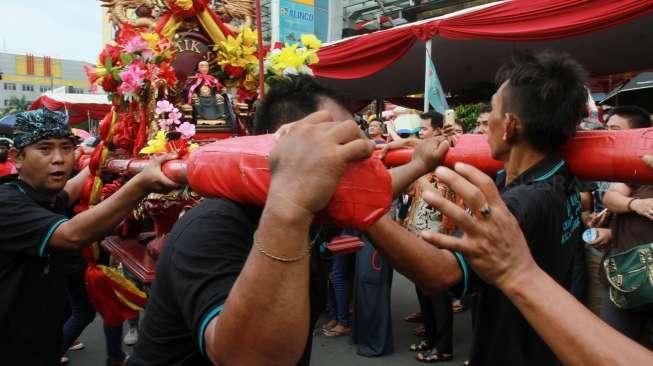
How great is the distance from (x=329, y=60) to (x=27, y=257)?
611 centimetres

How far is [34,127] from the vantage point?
94.7 inches

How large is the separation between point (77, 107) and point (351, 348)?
564 inches

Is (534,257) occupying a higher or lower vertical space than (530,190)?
lower

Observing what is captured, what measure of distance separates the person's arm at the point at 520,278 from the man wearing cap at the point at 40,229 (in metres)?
1.04

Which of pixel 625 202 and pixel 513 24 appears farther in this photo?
pixel 513 24

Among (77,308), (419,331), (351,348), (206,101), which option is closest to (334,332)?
(351,348)

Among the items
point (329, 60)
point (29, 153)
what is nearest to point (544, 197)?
point (29, 153)

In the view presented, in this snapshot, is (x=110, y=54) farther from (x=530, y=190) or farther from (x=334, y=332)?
(x=530, y=190)

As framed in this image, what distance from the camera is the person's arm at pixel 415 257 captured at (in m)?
1.34

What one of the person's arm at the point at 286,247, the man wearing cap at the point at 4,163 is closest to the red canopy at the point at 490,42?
the man wearing cap at the point at 4,163

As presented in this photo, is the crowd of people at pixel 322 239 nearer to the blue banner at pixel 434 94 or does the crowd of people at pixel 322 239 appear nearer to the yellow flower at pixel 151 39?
the yellow flower at pixel 151 39

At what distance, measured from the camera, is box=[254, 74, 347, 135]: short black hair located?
1.43 meters

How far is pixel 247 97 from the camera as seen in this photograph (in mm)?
4090

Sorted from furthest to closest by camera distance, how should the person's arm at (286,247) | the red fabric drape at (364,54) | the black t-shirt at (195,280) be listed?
the red fabric drape at (364,54) < the black t-shirt at (195,280) < the person's arm at (286,247)
